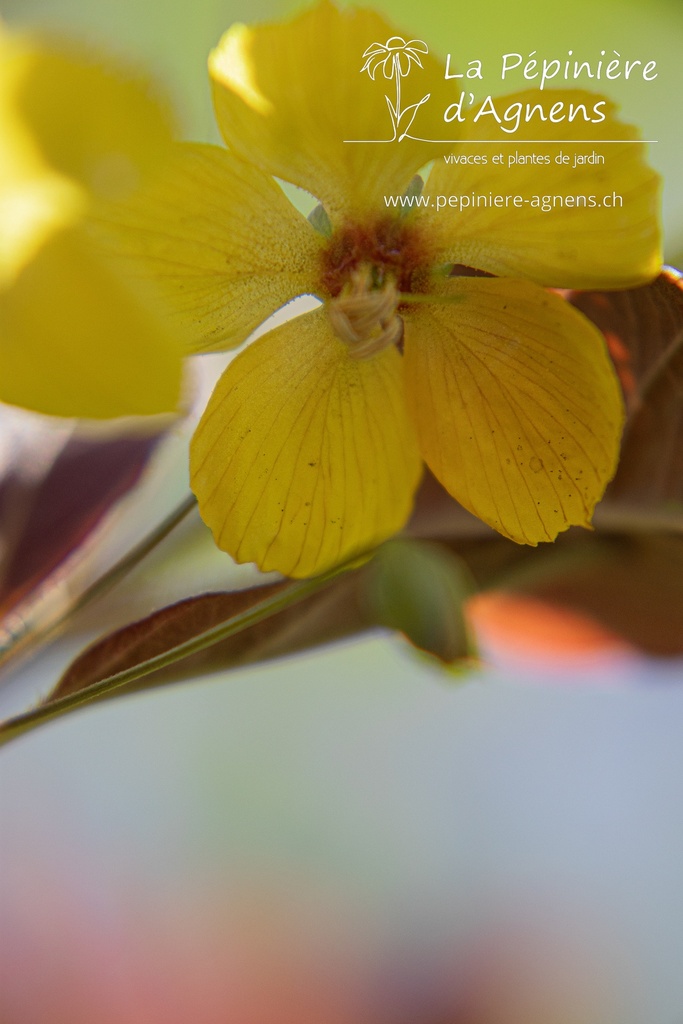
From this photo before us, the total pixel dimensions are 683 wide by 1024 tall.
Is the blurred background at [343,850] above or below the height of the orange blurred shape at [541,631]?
below

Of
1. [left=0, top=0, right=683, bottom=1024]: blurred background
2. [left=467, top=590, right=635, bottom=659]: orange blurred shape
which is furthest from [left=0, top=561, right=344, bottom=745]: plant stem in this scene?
[left=0, top=0, right=683, bottom=1024]: blurred background

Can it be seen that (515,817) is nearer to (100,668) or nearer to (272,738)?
(272,738)

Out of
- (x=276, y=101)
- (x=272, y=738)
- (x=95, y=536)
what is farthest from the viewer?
(x=272, y=738)

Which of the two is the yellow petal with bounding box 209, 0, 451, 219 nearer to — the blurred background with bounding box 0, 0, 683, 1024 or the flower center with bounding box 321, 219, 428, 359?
the flower center with bounding box 321, 219, 428, 359

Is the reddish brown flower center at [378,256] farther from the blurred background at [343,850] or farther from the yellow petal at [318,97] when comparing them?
the blurred background at [343,850]

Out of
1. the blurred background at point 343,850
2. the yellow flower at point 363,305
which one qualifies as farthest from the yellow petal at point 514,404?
the blurred background at point 343,850

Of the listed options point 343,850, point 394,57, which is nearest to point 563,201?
point 394,57

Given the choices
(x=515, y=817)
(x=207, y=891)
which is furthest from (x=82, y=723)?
(x=515, y=817)
